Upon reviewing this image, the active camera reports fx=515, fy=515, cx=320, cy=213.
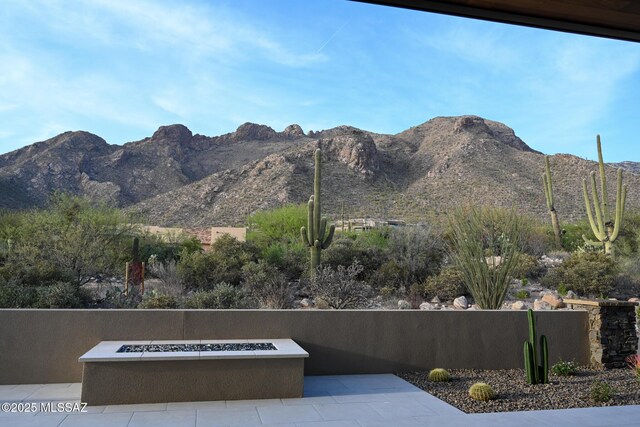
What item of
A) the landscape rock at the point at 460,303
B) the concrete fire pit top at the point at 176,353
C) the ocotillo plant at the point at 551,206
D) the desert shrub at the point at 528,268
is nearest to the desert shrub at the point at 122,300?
the concrete fire pit top at the point at 176,353

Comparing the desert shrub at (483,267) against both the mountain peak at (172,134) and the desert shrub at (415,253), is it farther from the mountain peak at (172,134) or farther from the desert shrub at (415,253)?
the mountain peak at (172,134)

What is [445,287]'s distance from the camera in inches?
541

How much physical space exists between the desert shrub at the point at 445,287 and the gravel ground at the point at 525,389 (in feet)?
21.6

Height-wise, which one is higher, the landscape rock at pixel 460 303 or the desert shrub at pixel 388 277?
the desert shrub at pixel 388 277

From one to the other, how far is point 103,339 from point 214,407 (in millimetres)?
1901

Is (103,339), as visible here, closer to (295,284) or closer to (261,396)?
(261,396)

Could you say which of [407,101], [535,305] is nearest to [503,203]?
[407,101]

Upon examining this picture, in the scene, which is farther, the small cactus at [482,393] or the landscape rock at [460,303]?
the landscape rock at [460,303]

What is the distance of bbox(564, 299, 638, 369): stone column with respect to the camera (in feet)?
23.7

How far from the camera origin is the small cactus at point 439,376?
248 inches

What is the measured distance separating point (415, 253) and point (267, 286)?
5.66m

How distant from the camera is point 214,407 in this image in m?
5.03

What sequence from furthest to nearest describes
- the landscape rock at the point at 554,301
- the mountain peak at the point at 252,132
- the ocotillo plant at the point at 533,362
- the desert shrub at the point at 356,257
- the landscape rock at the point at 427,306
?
the mountain peak at the point at 252,132 → the desert shrub at the point at 356,257 → the landscape rock at the point at 427,306 → the landscape rock at the point at 554,301 → the ocotillo plant at the point at 533,362

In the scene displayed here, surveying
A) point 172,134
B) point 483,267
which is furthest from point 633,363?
point 172,134
